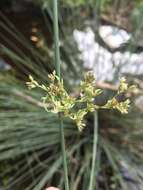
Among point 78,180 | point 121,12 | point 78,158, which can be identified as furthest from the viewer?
point 121,12

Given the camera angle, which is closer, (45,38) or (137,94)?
(137,94)

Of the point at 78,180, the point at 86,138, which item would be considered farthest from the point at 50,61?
the point at 78,180

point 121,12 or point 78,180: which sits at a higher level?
point 121,12

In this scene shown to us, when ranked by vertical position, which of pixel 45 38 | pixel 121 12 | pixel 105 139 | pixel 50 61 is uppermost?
pixel 121 12

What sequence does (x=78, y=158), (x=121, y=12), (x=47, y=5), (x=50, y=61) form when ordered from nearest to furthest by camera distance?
(x=78, y=158) < (x=50, y=61) < (x=47, y=5) < (x=121, y=12)

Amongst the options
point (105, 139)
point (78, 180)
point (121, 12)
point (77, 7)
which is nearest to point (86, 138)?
point (105, 139)

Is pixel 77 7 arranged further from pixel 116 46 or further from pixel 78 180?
pixel 78 180
